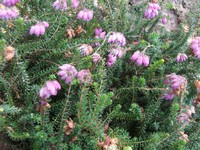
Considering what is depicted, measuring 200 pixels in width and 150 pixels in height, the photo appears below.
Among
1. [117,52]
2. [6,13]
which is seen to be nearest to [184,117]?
[117,52]

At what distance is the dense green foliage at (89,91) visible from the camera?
5.93ft

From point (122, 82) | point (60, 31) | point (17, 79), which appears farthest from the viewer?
point (122, 82)

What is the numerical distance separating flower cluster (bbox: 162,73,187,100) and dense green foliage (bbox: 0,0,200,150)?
0.04 meters

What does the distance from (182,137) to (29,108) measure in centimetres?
89

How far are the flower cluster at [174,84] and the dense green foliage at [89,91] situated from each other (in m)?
0.04

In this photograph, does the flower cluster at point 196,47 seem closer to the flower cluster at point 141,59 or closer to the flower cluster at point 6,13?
the flower cluster at point 141,59

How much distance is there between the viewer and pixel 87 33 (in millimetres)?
2496

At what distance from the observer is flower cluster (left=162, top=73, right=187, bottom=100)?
2031 millimetres

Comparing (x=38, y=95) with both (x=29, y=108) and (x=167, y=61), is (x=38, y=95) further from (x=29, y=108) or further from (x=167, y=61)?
(x=167, y=61)

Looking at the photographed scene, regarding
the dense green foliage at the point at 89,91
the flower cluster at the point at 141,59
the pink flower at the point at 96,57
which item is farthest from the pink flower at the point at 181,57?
the pink flower at the point at 96,57

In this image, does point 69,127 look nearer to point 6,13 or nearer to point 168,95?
point 168,95

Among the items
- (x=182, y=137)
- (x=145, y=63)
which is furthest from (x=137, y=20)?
(x=182, y=137)

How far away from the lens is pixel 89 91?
195 centimetres

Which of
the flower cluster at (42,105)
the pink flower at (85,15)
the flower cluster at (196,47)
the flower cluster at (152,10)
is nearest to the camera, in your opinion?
the flower cluster at (42,105)
